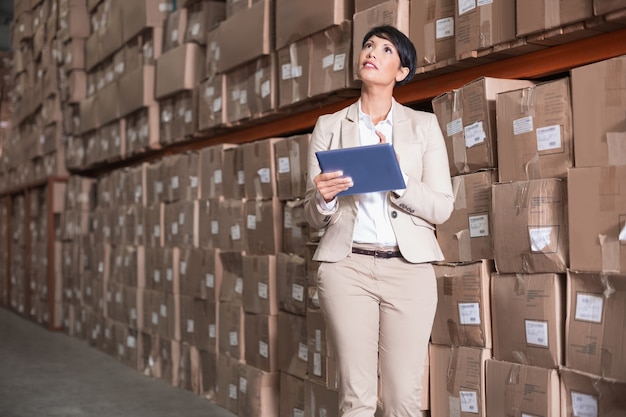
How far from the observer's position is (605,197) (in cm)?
249

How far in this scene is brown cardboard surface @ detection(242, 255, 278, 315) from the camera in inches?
173

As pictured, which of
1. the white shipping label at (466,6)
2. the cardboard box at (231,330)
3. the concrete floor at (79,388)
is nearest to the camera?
the white shipping label at (466,6)

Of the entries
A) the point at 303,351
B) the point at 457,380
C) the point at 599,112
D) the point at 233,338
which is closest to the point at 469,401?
the point at 457,380

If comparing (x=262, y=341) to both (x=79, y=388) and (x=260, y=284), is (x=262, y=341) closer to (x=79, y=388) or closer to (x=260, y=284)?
(x=260, y=284)

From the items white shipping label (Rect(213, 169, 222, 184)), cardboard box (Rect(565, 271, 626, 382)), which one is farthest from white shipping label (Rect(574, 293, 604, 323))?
white shipping label (Rect(213, 169, 222, 184))

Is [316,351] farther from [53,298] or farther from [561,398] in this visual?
[53,298]

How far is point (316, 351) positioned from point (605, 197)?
1.78m

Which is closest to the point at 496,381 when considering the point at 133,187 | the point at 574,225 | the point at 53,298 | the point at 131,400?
the point at 574,225

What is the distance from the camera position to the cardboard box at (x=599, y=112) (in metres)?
2.47

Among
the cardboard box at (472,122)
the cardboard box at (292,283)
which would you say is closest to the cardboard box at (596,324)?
the cardboard box at (472,122)

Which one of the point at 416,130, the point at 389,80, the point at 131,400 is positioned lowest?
the point at 131,400

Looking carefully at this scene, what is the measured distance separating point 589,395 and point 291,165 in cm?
209

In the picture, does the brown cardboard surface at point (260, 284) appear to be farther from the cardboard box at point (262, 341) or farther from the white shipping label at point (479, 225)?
the white shipping label at point (479, 225)

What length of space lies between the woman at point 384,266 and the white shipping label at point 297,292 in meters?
1.47
